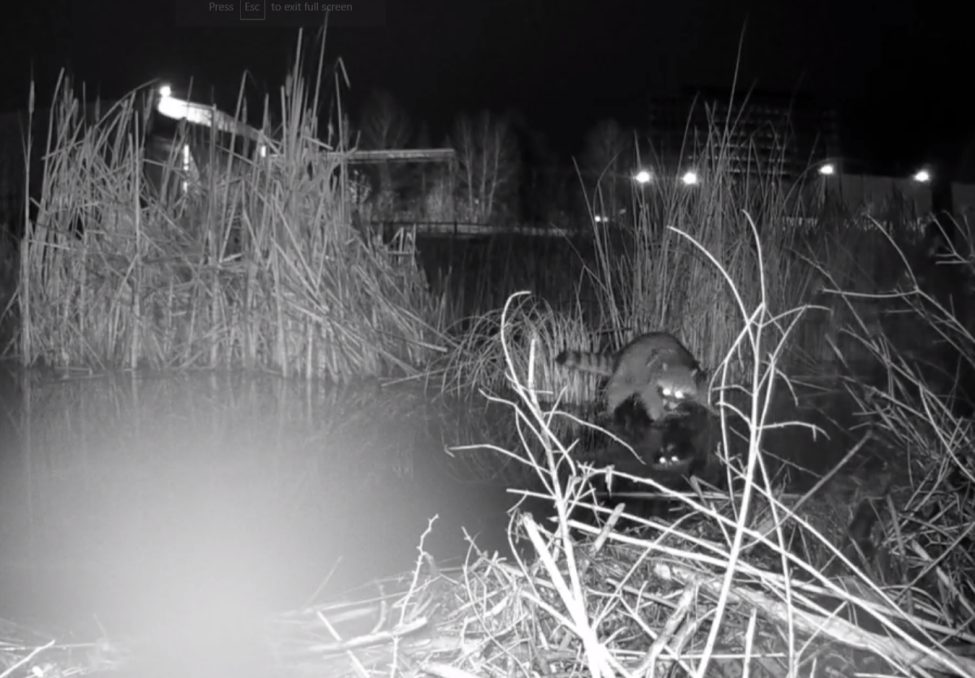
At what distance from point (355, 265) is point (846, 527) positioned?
279cm

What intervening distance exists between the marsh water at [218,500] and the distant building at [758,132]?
127cm

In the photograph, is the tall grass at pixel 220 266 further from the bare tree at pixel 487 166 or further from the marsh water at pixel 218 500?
the bare tree at pixel 487 166

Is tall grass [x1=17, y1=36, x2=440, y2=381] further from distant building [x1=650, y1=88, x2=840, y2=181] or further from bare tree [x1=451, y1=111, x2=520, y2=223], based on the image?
bare tree [x1=451, y1=111, x2=520, y2=223]

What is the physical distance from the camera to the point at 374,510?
207 centimetres

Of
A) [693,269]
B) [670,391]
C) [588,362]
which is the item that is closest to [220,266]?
[588,362]

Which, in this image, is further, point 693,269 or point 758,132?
point 758,132

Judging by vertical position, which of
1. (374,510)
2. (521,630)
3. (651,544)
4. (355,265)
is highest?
(355,265)

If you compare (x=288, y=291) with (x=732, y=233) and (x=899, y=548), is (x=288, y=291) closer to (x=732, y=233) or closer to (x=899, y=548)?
(x=732, y=233)

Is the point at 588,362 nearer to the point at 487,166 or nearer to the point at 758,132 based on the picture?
the point at 758,132

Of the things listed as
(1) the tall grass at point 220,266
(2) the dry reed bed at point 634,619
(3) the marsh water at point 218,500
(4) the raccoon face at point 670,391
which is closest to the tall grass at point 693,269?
(4) the raccoon face at point 670,391

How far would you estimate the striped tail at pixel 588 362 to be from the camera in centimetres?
296

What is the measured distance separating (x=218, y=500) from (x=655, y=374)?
1.32m

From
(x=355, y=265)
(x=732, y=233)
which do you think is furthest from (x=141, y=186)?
(x=732, y=233)

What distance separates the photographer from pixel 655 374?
2.88 meters
